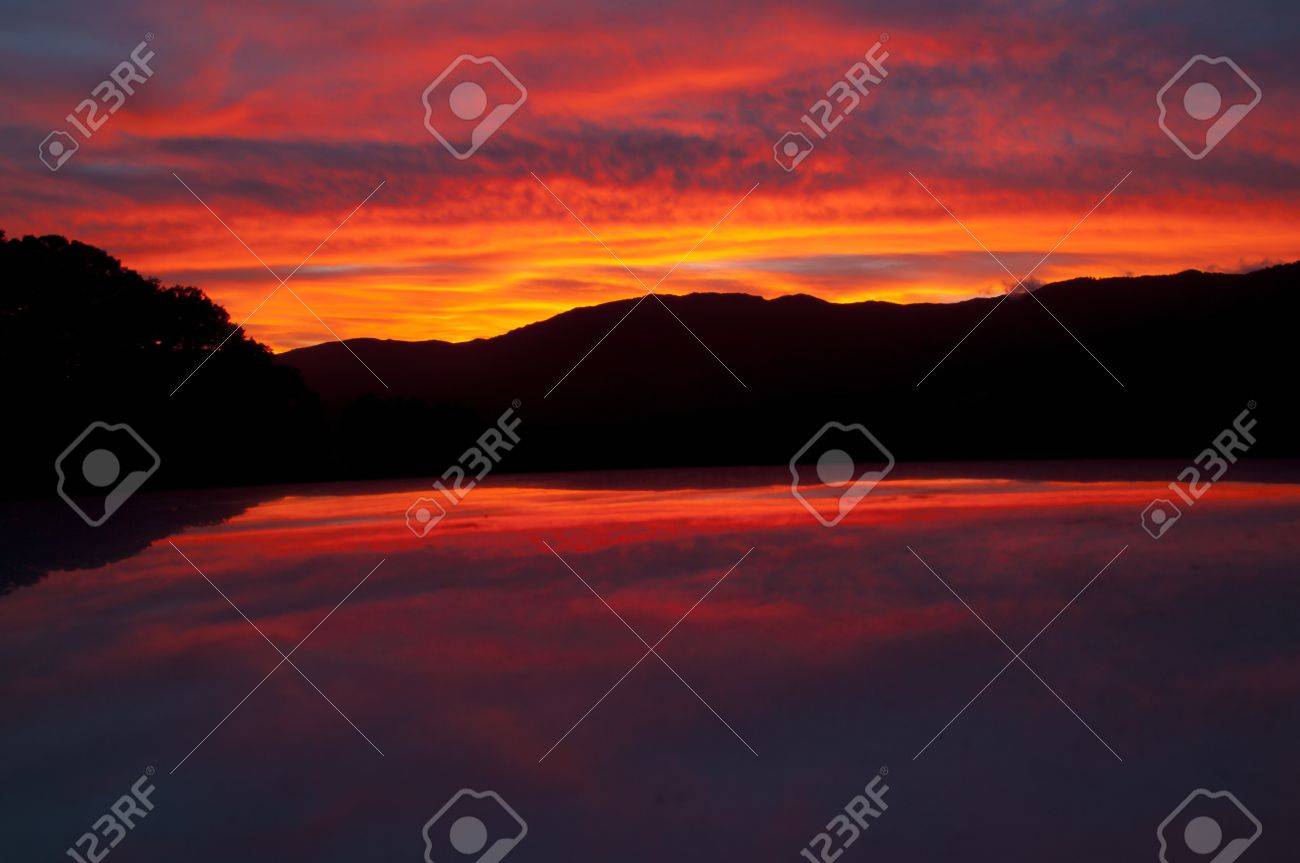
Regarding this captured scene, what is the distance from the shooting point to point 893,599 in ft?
18.3

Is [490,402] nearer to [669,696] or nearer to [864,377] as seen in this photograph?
[864,377]

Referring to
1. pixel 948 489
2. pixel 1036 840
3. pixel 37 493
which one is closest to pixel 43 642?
pixel 1036 840

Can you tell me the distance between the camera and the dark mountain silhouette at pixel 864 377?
1862cm

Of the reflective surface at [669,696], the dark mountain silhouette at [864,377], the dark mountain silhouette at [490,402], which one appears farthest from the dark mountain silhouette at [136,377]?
the reflective surface at [669,696]

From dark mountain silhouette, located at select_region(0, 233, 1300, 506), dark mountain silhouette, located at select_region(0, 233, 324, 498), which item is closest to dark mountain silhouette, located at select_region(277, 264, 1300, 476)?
dark mountain silhouette, located at select_region(0, 233, 1300, 506)

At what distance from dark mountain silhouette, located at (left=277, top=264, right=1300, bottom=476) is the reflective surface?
11.1 m

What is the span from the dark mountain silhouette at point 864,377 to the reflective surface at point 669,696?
11098mm

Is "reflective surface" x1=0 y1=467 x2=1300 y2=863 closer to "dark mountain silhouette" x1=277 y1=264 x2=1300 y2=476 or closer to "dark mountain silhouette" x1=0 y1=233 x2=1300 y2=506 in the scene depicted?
"dark mountain silhouette" x1=0 y1=233 x2=1300 y2=506

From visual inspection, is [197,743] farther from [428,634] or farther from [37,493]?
[37,493]

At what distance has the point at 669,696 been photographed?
13.0 ft

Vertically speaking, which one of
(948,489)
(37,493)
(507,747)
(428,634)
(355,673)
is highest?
(37,493)

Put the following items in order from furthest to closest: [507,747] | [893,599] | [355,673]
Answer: [893,599] → [355,673] → [507,747]

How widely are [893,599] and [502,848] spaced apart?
3222 mm

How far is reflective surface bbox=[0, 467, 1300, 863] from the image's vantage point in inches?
115
